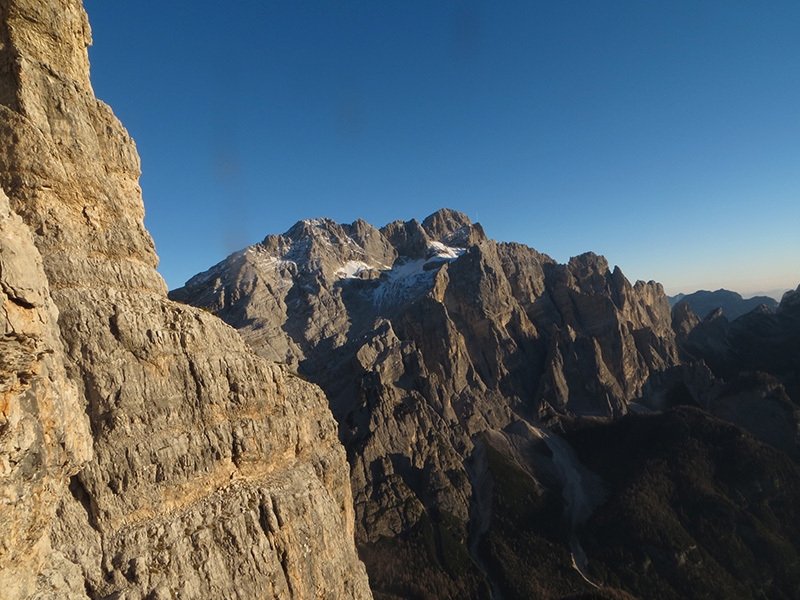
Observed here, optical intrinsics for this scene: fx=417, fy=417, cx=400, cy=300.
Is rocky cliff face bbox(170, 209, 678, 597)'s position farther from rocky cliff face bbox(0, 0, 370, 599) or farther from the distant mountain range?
rocky cliff face bbox(0, 0, 370, 599)

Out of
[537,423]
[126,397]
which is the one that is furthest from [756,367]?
[126,397]

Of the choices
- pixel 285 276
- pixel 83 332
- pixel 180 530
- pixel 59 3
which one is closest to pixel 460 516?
pixel 180 530

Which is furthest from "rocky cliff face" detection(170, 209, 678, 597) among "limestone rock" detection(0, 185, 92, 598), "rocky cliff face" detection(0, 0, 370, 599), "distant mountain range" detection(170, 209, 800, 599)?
"limestone rock" detection(0, 185, 92, 598)

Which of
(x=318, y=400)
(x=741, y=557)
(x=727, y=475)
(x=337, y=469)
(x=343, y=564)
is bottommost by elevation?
(x=741, y=557)

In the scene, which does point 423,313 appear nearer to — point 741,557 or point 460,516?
point 460,516

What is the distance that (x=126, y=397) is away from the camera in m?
22.4

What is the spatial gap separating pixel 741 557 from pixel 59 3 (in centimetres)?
11311

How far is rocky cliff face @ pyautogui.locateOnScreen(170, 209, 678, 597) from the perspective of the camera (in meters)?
83.8

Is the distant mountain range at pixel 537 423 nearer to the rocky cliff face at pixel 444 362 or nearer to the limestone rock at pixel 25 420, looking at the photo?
the rocky cliff face at pixel 444 362

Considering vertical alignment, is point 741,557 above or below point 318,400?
below

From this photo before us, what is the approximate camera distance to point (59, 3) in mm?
23609

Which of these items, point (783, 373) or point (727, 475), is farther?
point (783, 373)

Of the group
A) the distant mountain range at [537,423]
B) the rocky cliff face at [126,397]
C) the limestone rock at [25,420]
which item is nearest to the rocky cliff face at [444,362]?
the distant mountain range at [537,423]

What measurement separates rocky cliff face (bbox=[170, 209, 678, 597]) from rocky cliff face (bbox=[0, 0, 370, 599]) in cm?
5284
